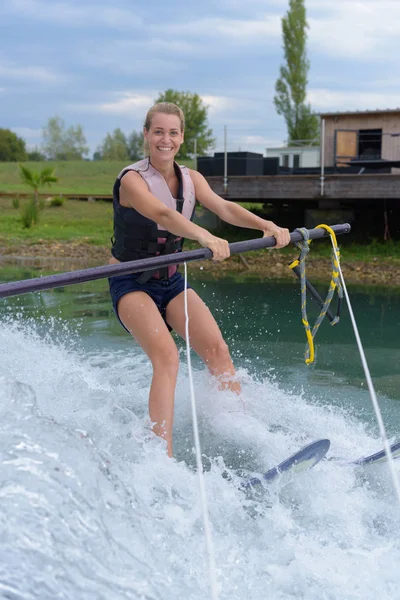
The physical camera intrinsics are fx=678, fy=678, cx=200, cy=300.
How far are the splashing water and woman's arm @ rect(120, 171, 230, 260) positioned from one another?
2.95 feet

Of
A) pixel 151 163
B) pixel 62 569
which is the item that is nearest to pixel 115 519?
pixel 62 569

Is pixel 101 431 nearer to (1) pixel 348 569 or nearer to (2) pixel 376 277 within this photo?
(1) pixel 348 569

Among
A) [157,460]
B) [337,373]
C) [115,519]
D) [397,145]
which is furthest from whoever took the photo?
[397,145]

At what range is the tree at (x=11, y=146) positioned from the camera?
55.7 metres

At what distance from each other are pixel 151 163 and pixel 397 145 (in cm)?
1476

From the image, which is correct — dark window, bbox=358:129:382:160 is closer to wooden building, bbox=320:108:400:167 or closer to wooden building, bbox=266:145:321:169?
wooden building, bbox=320:108:400:167

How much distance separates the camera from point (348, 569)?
2352 millimetres

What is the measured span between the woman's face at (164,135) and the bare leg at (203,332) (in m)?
0.77

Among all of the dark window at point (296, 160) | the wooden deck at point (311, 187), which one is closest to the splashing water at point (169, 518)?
the wooden deck at point (311, 187)

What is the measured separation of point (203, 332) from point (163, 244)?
524 mm

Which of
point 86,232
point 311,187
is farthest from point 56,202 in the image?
point 311,187

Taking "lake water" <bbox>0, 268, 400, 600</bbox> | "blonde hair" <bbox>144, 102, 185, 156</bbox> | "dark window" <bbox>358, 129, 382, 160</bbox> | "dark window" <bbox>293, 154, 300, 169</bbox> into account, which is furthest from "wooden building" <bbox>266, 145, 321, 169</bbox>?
"blonde hair" <bbox>144, 102, 185, 156</bbox>

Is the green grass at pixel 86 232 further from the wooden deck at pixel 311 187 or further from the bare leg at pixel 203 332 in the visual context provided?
the bare leg at pixel 203 332

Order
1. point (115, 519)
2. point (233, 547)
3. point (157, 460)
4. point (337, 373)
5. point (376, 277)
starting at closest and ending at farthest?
1. point (115, 519)
2. point (233, 547)
3. point (157, 460)
4. point (337, 373)
5. point (376, 277)
